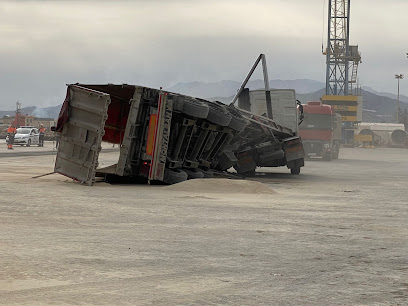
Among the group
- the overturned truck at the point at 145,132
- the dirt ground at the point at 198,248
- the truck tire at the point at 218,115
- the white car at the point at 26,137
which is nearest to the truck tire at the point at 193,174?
the overturned truck at the point at 145,132

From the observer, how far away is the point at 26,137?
57781 millimetres

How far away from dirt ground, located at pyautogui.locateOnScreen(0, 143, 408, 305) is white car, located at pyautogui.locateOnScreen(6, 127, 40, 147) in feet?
134

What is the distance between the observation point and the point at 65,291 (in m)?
6.82

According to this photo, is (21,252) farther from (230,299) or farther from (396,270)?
(396,270)

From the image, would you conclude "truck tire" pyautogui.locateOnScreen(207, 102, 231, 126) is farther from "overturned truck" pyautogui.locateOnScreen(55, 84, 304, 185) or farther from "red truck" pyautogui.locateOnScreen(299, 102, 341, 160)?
"red truck" pyautogui.locateOnScreen(299, 102, 341, 160)

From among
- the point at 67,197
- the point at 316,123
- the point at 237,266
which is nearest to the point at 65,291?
the point at 237,266

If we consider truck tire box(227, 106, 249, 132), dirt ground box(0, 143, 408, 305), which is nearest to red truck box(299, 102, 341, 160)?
truck tire box(227, 106, 249, 132)

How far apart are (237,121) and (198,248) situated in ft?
38.3

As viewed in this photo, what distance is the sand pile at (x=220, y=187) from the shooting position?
734 inches

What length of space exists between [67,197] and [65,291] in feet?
30.5

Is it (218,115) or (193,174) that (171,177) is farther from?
(218,115)

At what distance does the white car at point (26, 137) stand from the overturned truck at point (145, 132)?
37.3 metres

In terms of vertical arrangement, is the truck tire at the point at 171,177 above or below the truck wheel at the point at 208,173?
below

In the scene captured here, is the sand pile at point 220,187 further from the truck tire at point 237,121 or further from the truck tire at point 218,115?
the truck tire at point 237,121
